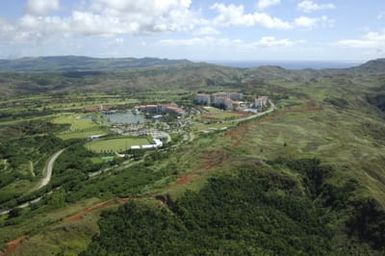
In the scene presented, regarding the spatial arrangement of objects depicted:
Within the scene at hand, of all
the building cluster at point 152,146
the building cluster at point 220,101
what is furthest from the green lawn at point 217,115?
the building cluster at point 152,146

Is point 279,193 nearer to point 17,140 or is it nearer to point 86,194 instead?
point 86,194

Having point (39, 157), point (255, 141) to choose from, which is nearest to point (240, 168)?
point (255, 141)

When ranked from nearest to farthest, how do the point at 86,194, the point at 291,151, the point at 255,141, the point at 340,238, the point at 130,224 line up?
the point at 130,224, the point at 340,238, the point at 86,194, the point at 291,151, the point at 255,141

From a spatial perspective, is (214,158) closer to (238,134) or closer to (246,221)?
(238,134)

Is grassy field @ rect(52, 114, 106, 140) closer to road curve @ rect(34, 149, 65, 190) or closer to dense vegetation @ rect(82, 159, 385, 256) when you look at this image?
road curve @ rect(34, 149, 65, 190)

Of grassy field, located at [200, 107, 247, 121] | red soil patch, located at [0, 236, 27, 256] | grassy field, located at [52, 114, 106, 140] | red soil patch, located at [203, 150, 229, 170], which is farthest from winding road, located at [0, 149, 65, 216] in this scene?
grassy field, located at [200, 107, 247, 121]

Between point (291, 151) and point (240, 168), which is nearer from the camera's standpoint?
point (240, 168)

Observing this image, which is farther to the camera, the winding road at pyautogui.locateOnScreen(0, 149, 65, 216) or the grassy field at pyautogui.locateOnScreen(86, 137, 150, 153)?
the grassy field at pyautogui.locateOnScreen(86, 137, 150, 153)

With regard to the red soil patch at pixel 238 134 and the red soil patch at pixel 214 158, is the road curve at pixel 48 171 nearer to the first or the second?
the red soil patch at pixel 214 158
